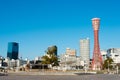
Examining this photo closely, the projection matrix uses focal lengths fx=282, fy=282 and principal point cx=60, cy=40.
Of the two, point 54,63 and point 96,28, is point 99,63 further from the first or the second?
point 54,63

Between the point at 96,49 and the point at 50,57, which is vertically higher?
the point at 96,49

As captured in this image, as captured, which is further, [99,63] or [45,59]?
[99,63]

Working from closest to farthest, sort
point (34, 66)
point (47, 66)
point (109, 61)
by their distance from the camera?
point (47, 66), point (34, 66), point (109, 61)

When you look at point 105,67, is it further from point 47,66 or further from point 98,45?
point 47,66

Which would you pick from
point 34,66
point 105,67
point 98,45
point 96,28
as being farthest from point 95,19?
point 34,66

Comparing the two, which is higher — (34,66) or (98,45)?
(98,45)

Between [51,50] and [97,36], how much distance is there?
4978cm

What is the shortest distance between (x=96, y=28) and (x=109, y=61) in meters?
22.8

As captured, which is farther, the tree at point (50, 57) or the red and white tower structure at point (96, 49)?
the red and white tower structure at point (96, 49)

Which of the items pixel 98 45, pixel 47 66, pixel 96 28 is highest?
pixel 96 28

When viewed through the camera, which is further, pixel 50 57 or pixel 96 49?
pixel 96 49

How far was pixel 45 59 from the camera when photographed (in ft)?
429

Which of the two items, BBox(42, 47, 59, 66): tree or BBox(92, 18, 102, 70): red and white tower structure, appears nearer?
BBox(42, 47, 59, 66): tree

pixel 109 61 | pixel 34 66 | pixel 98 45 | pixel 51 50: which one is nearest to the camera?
pixel 51 50
